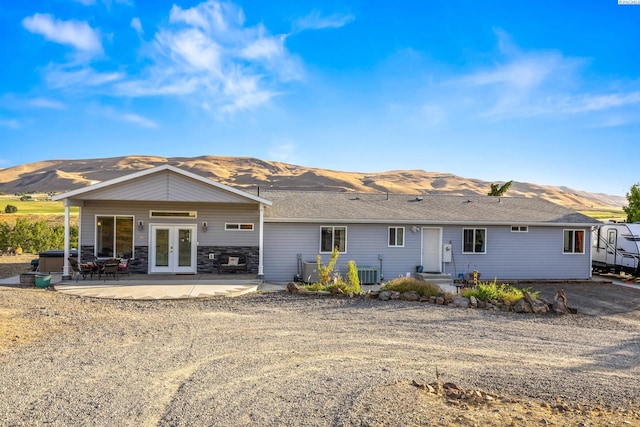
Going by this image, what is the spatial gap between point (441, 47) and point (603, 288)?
11.7 metres

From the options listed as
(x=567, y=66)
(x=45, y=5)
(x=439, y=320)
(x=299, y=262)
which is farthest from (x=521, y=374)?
(x=45, y=5)

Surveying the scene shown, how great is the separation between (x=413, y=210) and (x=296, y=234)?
534cm

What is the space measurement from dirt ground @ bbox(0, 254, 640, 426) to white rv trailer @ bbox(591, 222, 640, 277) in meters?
4.85

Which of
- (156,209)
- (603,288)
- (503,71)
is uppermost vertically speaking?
(503,71)

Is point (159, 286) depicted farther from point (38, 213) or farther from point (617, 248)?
point (38, 213)

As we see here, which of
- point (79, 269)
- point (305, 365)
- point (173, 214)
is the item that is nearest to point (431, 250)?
point (173, 214)

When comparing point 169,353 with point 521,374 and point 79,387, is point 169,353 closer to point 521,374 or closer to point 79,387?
point 79,387

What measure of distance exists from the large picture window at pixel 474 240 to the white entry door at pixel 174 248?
10912 mm

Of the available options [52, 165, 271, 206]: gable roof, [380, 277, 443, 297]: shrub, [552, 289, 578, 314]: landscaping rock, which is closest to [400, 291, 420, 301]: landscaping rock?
[380, 277, 443, 297]: shrub

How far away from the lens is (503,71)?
57.4ft

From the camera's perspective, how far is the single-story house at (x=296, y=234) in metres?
14.0

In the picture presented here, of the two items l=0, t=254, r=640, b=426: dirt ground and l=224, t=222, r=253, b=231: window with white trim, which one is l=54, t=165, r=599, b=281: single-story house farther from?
l=0, t=254, r=640, b=426: dirt ground

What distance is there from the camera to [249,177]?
306 ft

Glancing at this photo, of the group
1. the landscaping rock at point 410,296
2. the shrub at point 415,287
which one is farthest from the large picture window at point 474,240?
the landscaping rock at point 410,296
